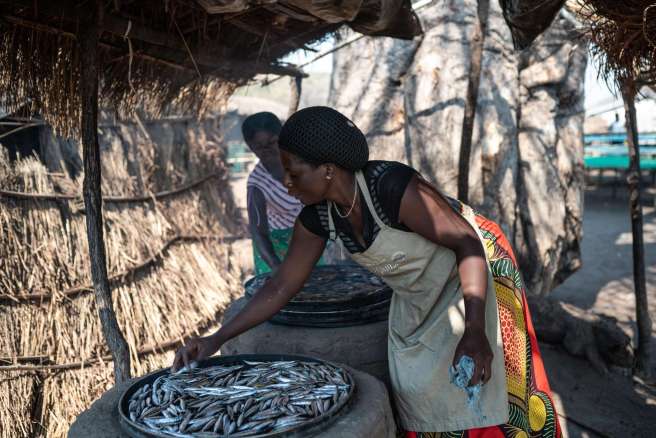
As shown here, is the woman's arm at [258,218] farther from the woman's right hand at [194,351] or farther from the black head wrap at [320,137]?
the black head wrap at [320,137]

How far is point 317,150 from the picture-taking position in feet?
7.43

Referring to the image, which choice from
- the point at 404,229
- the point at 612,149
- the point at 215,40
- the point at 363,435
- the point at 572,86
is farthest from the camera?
the point at 612,149

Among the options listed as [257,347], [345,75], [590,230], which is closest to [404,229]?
[257,347]

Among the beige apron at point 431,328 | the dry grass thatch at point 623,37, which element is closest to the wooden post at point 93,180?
the beige apron at point 431,328

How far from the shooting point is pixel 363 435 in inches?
83.3

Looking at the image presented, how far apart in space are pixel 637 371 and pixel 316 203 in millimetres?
4996

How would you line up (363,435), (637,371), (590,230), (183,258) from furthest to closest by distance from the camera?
(590,230) → (183,258) → (637,371) → (363,435)

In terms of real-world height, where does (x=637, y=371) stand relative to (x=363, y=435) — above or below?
below

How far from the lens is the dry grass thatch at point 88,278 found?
16.3 ft

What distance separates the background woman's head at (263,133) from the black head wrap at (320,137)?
81.7 inches

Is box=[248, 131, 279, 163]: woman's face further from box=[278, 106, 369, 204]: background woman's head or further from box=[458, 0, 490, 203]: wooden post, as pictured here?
box=[278, 106, 369, 204]: background woman's head

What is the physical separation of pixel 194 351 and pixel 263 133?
2.18m

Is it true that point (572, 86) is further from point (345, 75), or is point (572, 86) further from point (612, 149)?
point (612, 149)

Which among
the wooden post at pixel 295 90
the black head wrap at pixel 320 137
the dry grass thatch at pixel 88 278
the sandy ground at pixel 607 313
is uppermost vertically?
the wooden post at pixel 295 90
